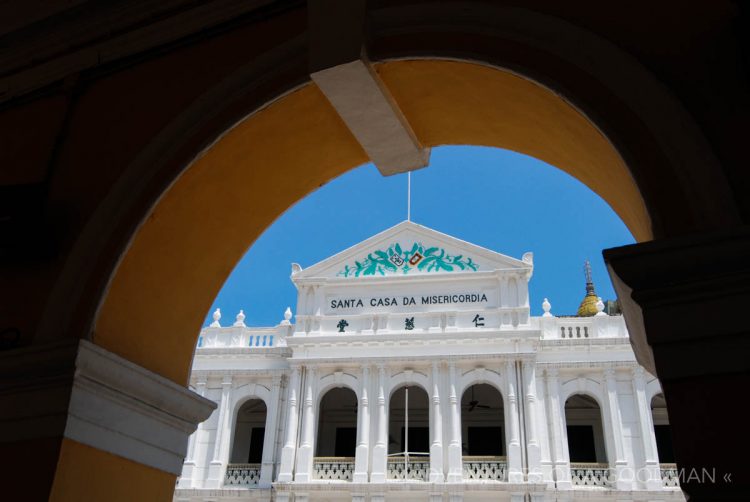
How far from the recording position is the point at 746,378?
1700mm

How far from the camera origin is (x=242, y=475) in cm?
1623

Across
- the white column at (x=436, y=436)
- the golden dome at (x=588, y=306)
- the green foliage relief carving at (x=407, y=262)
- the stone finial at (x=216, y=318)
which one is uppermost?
the golden dome at (x=588, y=306)

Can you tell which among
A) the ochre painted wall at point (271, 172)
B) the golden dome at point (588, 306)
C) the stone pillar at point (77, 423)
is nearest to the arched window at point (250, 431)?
the ochre painted wall at point (271, 172)

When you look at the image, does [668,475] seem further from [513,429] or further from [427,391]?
[427,391]

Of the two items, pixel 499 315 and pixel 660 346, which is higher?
pixel 499 315

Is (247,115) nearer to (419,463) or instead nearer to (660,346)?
(660,346)

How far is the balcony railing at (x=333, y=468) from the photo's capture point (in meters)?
15.7

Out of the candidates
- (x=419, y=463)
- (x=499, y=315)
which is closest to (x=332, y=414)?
(x=419, y=463)

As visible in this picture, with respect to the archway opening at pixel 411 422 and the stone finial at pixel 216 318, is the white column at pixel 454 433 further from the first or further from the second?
the stone finial at pixel 216 318

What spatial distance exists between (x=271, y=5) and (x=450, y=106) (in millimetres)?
920

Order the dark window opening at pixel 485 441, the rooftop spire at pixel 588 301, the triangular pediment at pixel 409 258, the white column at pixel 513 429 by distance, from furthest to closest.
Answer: the rooftop spire at pixel 588 301 → the dark window opening at pixel 485 441 → the triangular pediment at pixel 409 258 → the white column at pixel 513 429

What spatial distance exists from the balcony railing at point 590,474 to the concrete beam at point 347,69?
45.5 ft

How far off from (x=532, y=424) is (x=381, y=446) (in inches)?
139

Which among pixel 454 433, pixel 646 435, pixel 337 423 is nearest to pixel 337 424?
pixel 337 423
